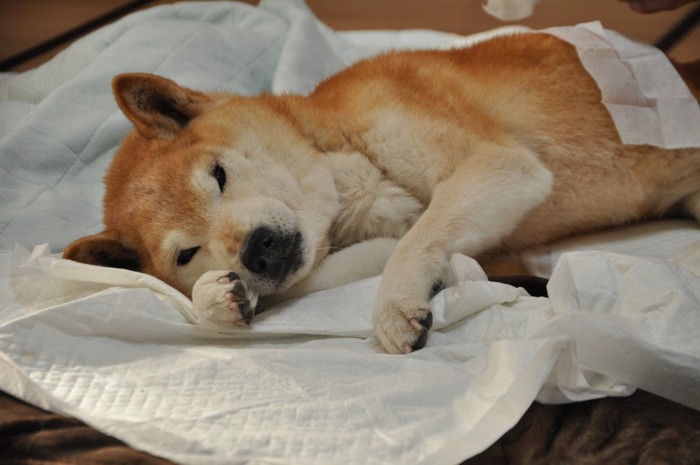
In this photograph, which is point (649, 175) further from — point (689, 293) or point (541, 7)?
point (541, 7)

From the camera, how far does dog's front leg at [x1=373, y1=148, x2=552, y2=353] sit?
126 centimetres

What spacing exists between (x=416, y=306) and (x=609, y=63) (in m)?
0.92

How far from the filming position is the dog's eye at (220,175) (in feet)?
4.67

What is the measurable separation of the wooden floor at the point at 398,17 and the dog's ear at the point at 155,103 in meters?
1.57

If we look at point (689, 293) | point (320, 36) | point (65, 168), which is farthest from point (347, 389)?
point (320, 36)

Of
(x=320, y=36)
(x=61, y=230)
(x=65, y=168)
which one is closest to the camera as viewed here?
(x=61, y=230)

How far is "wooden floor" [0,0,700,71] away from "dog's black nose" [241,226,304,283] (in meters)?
1.75

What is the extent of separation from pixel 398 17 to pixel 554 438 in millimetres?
2476

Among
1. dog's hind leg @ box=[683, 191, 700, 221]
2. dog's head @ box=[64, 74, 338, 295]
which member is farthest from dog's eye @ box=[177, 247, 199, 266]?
dog's hind leg @ box=[683, 191, 700, 221]

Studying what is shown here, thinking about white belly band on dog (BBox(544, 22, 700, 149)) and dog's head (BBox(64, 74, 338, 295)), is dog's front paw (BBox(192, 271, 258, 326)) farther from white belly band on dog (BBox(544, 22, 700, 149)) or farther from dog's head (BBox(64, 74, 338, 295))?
white belly band on dog (BBox(544, 22, 700, 149))

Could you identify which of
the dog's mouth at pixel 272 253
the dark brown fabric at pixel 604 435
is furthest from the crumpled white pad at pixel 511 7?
the dark brown fabric at pixel 604 435

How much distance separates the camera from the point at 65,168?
207cm

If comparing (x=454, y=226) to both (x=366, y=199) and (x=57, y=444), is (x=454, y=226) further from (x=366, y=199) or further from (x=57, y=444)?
(x=57, y=444)

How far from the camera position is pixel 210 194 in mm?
1391
